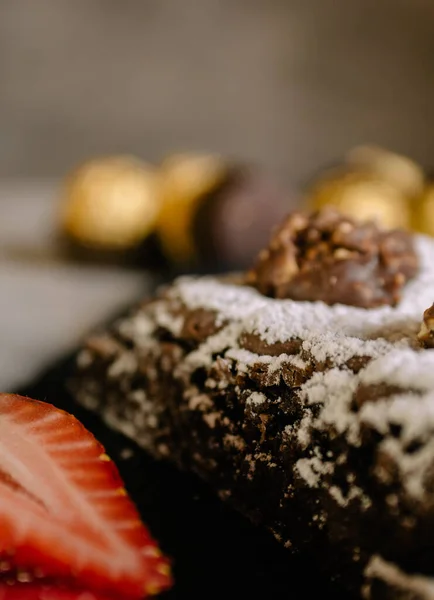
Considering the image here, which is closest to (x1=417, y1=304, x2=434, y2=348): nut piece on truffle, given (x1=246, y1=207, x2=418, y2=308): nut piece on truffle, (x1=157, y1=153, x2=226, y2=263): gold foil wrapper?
(x1=246, y1=207, x2=418, y2=308): nut piece on truffle

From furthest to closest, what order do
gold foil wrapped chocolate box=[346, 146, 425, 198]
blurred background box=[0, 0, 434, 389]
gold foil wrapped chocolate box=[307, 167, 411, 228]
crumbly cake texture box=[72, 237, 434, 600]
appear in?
blurred background box=[0, 0, 434, 389] < gold foil wrapped chocolate box=[346, 146, 425, 198] < gold foil wrapped chocolate box=[307, 167, 411, 228] < crumbly cake texture box=[72, 237, 434, 600]

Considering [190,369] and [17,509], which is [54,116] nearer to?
[190,369]

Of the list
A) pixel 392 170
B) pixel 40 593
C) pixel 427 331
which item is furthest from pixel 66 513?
pixel 392 170

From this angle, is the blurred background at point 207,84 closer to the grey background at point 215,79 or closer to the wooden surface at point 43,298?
the grey background at point 215,79

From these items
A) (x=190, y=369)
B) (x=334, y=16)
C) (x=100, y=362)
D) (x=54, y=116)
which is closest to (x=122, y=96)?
(x=54, y=116)

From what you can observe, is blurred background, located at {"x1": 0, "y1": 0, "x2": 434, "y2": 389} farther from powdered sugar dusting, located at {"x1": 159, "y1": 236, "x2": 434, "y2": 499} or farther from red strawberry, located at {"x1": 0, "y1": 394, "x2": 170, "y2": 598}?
red strawberry, located at {"x1": 0, "y1": 394, "x2": 170, "y2": 598}
